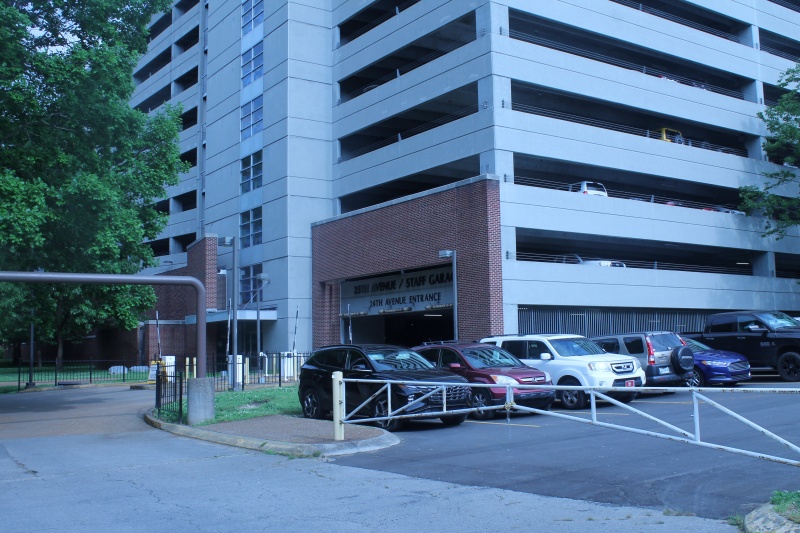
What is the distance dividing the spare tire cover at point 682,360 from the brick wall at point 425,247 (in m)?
9.68

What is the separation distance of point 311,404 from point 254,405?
10.5 feet

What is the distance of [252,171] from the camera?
42.6 metres

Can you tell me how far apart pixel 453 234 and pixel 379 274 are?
622 cm

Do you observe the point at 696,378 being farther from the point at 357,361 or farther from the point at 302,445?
the point at 302,445

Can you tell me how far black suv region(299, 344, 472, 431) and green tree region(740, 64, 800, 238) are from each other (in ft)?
89.3

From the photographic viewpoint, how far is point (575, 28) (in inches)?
1356

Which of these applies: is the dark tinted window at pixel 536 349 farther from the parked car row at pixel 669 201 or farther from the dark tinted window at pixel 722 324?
the parked car row at pixel 669 201

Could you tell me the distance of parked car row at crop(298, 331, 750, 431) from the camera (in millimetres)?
15109

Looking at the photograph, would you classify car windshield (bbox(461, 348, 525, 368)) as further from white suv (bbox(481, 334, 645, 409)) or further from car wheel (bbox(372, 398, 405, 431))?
car wheel (bbox(372, 398, 405, 431))

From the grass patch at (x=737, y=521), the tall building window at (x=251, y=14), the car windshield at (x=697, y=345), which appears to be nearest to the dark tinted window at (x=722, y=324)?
the car windshield at (x=697, y=345)

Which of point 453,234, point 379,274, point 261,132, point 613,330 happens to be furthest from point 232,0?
point 613,330

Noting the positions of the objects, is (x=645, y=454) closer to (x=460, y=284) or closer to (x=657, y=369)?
(x=657, y=369)

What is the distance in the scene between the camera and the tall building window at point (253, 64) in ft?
140

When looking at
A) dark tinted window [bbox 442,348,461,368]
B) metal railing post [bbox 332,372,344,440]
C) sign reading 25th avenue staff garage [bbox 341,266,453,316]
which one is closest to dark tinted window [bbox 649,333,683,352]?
dark tinted window [bbox 442,348,461,368]
